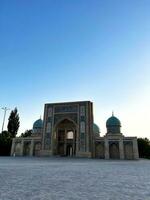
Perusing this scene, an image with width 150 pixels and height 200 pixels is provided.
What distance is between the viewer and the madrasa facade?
3400cm

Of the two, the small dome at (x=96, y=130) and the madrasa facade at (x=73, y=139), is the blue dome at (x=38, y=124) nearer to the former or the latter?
the madrasa facade at (x=73, y=139)

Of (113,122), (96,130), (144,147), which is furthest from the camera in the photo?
(144,147)

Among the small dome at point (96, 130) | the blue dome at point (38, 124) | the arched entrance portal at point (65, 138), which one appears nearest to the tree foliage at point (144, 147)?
the small dome at point (96, 130)

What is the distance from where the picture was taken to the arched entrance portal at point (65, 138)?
125ft

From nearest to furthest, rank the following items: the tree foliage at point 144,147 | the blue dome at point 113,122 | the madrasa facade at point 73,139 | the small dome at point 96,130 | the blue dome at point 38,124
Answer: the madrasa facade at point 73,139, the blue dome at point 113,122, the small dome at point 96,130, the blue dome at point 38,124, the tree foliage at point 144,147

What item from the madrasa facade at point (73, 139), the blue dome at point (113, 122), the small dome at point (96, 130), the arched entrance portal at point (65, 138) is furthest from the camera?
the small dome at point (96, 130)

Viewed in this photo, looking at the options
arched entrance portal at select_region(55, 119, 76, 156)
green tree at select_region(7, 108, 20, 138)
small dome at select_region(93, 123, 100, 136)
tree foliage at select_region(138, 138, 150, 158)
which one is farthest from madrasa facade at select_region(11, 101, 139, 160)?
tree foliage at select_region(138, 138, 150, 158)

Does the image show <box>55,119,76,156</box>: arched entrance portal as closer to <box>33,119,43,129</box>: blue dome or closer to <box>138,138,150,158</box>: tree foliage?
<box>33,119,43,129</box>: blue dome

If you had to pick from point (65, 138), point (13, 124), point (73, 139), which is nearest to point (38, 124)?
point (13, 124)

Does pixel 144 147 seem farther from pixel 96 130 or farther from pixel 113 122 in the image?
pixel 96 130

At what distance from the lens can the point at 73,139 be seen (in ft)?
126

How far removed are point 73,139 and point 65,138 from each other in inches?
64.4

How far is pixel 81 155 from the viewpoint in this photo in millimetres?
32844

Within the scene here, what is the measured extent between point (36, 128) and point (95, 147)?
16239 mm
